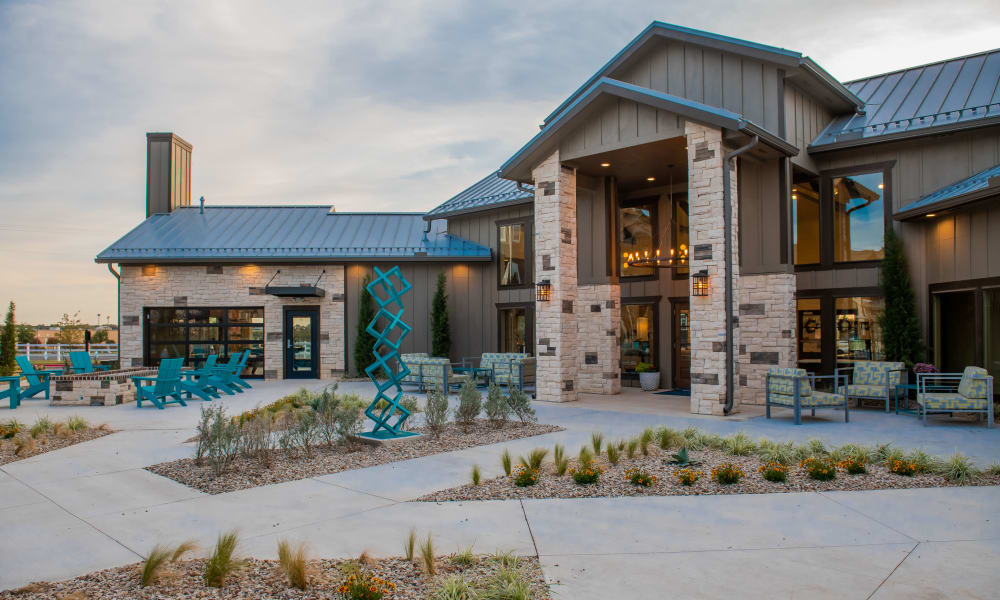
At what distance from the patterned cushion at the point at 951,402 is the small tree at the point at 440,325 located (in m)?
11.5

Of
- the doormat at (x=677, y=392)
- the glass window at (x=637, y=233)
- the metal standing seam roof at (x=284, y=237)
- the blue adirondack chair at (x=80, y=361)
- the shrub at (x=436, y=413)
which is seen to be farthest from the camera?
the metal standing seam roof at (x=284, y=237)

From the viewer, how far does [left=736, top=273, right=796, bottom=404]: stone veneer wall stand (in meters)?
11.8

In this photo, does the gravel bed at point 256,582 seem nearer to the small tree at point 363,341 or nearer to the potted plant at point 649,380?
the potted plant at point 649,380

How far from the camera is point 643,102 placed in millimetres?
11484

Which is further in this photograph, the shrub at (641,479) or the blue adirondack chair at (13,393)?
the blue adirondack chair at (13,393)

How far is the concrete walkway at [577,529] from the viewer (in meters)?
3.82

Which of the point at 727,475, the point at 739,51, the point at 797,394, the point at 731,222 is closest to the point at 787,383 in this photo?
the point at 797,394

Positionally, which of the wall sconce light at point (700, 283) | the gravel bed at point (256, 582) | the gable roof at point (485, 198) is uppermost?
the gable roof at point (485, 198)

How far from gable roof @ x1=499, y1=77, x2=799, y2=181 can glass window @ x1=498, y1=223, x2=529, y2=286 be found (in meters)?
3.71

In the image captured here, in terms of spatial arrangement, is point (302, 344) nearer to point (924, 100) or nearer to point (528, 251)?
point (528, 251)

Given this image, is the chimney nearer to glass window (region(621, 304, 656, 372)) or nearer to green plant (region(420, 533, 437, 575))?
glass window (region(621, 304, 656, 372))

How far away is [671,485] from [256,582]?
3785mm

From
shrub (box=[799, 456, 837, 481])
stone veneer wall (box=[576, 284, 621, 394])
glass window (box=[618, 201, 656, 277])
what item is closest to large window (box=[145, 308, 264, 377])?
stone veneer wall (box=[576, 284, 621, 394])

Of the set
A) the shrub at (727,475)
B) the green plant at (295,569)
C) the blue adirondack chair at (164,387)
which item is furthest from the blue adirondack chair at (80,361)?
the shrub at (727,475)
